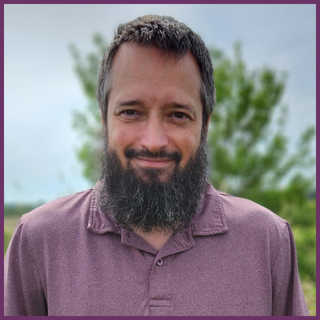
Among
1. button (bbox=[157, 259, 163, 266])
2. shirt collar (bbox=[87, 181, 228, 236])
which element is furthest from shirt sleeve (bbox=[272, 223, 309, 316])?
button (bbox=[157, 259, 163, 266])

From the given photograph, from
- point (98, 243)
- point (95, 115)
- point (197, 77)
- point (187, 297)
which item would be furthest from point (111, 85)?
point (95, 115)

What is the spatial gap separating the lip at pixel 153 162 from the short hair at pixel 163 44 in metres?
0.41

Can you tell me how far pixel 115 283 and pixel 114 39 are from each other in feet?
4.62

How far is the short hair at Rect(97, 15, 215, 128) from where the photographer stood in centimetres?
207

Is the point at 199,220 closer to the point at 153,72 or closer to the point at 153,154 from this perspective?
the point at 153,154

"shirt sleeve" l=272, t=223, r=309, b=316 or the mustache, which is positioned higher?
the mustache

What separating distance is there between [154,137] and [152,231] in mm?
571

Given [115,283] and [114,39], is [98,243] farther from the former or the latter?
[114,39]

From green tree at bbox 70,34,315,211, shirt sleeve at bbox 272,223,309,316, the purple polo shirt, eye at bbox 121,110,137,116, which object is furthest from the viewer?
green tree at bbox 70,34,315,211

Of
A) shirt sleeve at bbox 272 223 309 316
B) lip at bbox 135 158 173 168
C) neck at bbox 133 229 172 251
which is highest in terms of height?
lip at bbox 135 158 173 168

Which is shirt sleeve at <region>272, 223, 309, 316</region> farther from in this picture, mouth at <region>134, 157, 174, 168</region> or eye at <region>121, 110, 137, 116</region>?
eye at <region>121, 110, 137, 116</region>

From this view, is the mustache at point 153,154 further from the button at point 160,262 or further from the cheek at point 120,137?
the button at point 160,262

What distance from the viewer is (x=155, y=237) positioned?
84.7 inches

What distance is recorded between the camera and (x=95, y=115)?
45.4 feet
